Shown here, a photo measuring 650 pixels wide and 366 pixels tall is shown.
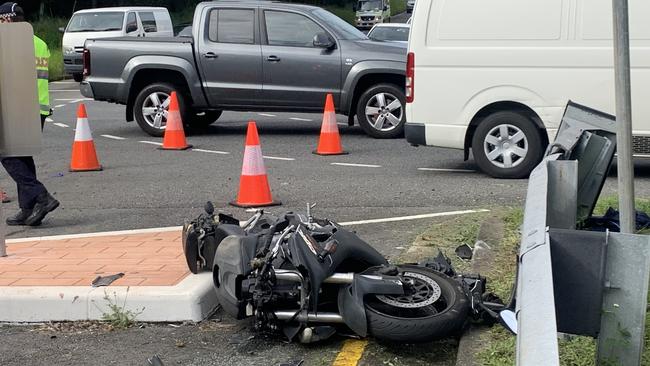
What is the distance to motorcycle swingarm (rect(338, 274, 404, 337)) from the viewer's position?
4586 millimetres

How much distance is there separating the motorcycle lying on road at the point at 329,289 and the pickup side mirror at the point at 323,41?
28.2ft

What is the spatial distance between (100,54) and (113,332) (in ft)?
30.9

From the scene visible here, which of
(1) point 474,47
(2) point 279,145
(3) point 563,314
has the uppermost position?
(1) point 474,47

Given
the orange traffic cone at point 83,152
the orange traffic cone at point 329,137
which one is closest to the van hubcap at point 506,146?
the orange traffic cone at point 329,137

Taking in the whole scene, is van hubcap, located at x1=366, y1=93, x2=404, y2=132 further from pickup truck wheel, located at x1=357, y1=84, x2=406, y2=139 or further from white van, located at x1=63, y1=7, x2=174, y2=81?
white van, located at x1=63, y1=7, x2=174, y2=81

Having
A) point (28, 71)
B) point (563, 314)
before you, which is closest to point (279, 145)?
point (28, 71)

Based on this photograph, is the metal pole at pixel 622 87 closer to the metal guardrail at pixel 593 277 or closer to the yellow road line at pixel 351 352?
the metal guardrail at pixel 593 277

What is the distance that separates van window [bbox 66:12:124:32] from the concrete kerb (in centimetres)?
2219

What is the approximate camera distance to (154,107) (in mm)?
13961

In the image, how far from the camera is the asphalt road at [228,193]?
4.82m

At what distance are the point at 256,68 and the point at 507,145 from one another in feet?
16.0

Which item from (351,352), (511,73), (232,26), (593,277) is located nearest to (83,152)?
(232,26)

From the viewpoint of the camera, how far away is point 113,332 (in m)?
5.16

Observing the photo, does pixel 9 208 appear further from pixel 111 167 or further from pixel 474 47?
pixel 474 47
